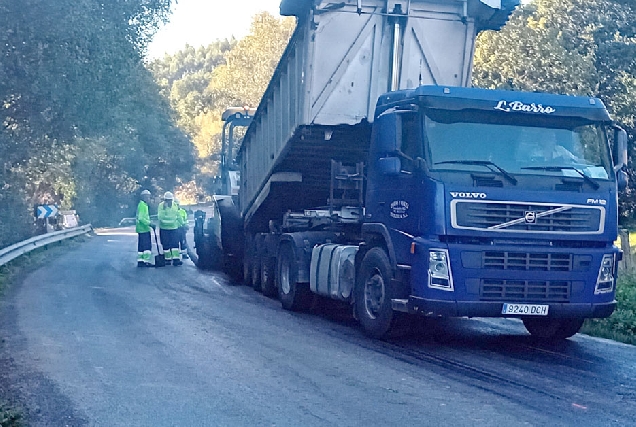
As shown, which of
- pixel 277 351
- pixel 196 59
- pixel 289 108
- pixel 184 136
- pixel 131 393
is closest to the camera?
pixel 131 393

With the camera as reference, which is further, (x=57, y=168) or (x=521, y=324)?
(x=57, y=168)

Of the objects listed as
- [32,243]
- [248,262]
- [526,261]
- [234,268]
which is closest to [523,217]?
[526,261]

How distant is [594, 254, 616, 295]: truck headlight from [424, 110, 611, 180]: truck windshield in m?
0.83

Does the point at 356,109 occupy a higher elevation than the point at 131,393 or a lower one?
higher

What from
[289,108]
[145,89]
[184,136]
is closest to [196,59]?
[184,136]

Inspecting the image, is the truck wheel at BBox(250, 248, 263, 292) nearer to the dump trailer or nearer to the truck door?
the dump trailer

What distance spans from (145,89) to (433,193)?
40.7 m

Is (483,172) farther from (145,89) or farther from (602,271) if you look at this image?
(145,89)

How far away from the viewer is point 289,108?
12.5 metres

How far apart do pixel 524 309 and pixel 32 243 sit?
16.1 m

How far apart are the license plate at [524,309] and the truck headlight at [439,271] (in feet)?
1.96

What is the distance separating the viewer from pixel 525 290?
920 cm

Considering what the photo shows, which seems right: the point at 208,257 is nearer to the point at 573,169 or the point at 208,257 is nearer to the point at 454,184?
the point at 454,184

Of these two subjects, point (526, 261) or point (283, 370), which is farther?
point (526, 261)
